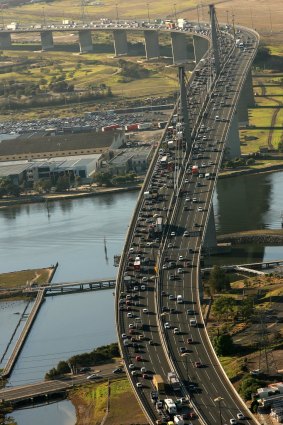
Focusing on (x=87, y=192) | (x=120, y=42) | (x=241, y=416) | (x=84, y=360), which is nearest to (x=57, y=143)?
(x=87, y=192)

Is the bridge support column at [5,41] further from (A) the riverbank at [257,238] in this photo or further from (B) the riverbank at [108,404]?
(B) the riverbank at [108,404]

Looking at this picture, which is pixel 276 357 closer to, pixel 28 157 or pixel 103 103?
pixel 28 157

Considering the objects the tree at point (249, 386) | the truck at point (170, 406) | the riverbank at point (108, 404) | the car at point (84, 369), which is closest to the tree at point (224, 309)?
the car at point (84, 369)

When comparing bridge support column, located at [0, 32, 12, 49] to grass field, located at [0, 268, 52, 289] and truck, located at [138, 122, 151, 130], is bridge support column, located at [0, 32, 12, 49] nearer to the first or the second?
truck, located at [138, 122, 151, 130]

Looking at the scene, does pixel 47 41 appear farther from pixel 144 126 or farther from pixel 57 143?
pixel 57 143

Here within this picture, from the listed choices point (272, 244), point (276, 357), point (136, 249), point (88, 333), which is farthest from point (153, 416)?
point (272, 244)

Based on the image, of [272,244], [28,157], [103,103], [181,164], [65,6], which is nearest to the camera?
[272,244]
